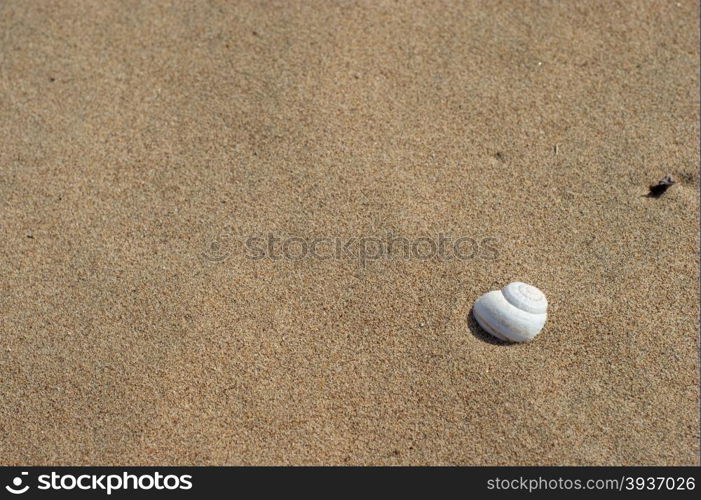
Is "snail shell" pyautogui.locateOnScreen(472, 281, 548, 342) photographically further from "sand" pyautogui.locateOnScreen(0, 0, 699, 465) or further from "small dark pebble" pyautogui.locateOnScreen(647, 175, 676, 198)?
"small dark pebble" pyautogui.locateOnScreen(647, 175, 676, 198)

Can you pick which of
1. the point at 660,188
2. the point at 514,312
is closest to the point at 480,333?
the point at 514,312

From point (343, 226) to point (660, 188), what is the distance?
168 cm

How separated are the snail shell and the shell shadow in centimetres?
3

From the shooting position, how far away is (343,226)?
11.1ft

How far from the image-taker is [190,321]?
10.2 ft

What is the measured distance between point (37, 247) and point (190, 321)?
90cm

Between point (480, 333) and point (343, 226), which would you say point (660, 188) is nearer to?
point (480, 333)

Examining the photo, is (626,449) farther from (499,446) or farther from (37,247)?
(37,247)

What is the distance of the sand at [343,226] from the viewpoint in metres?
2.86

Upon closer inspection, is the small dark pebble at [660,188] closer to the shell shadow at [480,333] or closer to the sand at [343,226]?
the sand at [343,226]

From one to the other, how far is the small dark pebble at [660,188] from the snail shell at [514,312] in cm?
103

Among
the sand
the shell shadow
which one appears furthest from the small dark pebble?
the shell shadow

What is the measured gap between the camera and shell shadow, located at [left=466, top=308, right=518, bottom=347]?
3057 mm
